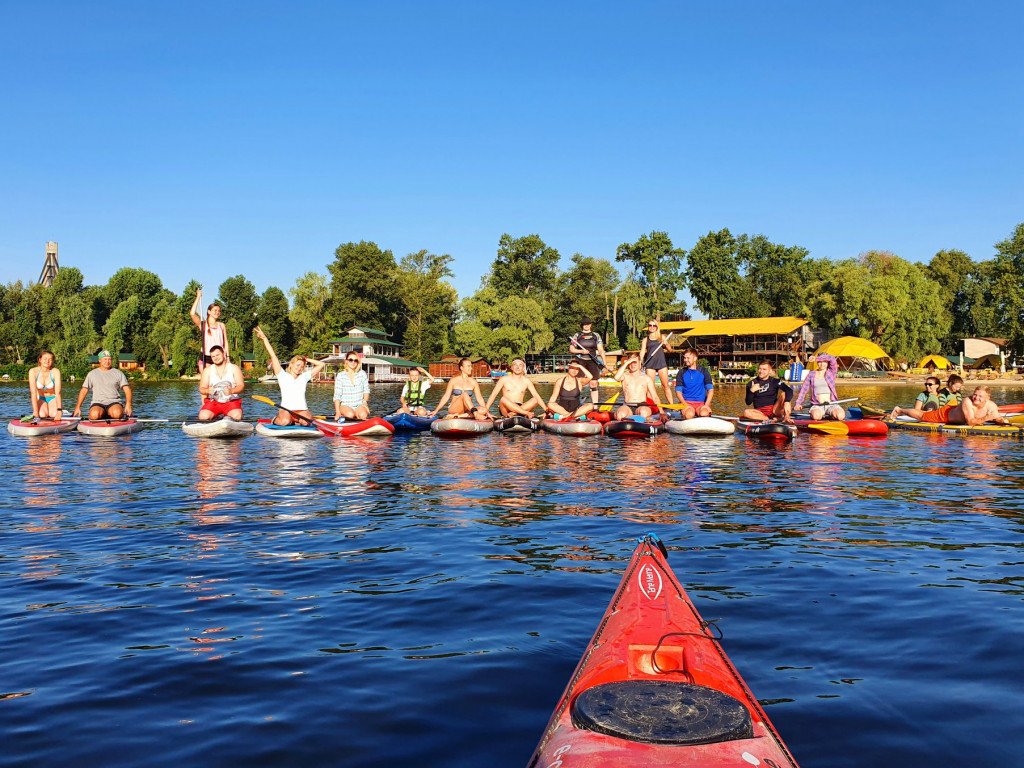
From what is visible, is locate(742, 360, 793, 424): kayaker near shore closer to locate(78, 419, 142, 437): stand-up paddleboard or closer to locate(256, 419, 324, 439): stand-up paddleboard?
locate(256, 419, 324, 439): stand-up paddleboard

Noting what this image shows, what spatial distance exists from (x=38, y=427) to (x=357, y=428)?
7169mm

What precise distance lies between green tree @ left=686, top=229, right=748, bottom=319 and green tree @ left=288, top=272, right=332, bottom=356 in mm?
41024

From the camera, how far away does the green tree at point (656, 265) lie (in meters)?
91.1

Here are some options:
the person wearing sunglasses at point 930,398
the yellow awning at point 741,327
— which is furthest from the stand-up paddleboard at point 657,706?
the yellow awning at point 741,327

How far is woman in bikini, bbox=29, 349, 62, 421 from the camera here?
62.1 feet

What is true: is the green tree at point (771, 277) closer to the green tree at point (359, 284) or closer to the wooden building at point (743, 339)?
the wooden building at point (743, 339)

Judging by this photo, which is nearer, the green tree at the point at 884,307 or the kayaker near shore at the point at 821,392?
the kayaker near shore at the point at 821,392

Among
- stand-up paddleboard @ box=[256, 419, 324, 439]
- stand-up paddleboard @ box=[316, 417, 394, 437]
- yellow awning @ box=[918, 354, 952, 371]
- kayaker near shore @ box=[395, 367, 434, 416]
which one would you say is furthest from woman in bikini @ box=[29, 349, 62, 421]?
yellow awning @ box=[918, 354, 952, 371]

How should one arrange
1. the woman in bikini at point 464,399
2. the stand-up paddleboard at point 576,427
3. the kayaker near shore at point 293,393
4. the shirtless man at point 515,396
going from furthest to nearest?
the shirtless man at point 515,396, the woman in bikini at point 464,399, the stand-up paddleboard at point 576,427, the kayaker near shore at point 293,393

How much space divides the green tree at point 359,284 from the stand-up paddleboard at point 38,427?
7029 cm

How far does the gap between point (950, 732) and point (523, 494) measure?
24.0 feet

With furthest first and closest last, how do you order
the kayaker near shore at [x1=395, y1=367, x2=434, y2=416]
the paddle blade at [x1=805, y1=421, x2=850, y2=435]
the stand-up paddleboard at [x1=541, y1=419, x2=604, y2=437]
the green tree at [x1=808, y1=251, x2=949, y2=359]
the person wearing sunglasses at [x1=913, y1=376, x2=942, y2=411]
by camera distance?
the green tree at [x1=808, y1=251, x2=949, y2=359] → the kayaker near shore at [x1=395, y1=367, x2=434, y2=416] → the person wearing sunglasses at [x1=913, y1=376, x2=942, y2=411] → the paddle blade at [x1=805, y1=421, x2=850, y2=435] → the stand-up paddleboard at [x1=541, y1=419, x2=604, y2=437]

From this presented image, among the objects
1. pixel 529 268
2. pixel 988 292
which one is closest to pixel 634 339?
pixel 529 268

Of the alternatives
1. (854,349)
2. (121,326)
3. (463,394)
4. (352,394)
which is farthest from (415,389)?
(121,326)
